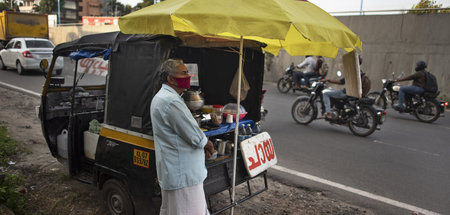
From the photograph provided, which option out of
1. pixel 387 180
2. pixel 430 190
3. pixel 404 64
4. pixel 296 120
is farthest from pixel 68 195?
pixel 404 64

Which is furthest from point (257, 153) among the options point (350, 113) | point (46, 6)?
point (46, 6)

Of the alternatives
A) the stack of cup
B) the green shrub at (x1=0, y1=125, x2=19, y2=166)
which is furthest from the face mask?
the green shrub at (x1=0, y1=125, x2=19, y2=166)

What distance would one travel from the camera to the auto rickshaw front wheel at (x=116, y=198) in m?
3.09

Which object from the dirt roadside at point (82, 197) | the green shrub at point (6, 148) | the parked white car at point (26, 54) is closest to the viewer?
the dirt roadside at point (82, 197)

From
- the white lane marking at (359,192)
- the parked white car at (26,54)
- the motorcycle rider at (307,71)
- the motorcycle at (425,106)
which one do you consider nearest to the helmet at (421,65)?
the motorcycle at (425,106)

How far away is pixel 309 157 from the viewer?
5730 millimetres

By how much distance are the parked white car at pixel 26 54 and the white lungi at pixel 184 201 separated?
46.5 feet

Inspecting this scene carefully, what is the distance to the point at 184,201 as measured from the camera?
2453mm

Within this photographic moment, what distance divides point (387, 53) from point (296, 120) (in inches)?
314

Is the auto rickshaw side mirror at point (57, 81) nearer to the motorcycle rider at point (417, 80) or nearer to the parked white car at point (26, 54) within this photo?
the motorcycle rider at point (417, 80)

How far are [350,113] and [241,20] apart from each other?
580 centimetres

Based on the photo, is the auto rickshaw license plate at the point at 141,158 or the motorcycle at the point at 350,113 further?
the motorcycle at the point at 350,113

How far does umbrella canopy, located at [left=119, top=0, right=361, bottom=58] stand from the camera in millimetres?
2336

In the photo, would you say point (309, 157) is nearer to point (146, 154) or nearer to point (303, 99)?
point (303, 99)
